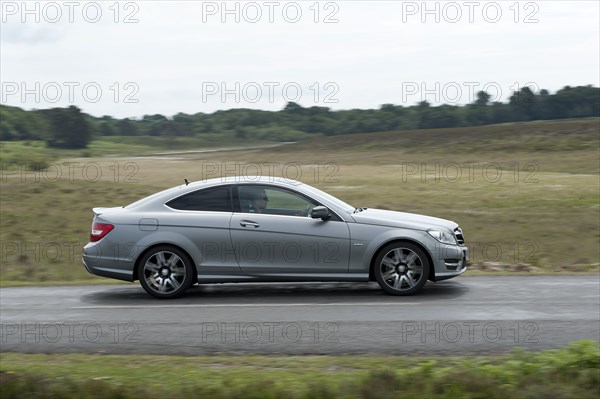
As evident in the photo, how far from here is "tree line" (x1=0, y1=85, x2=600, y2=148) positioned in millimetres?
62125

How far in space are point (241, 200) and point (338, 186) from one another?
23815 mm

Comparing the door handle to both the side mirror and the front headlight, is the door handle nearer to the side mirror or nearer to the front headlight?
the side mirror

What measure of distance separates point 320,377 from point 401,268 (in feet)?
15.7

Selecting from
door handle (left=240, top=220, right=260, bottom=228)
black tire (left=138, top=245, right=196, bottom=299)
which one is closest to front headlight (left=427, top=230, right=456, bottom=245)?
door handle (left=240, top=220, right=260, bottom=228)

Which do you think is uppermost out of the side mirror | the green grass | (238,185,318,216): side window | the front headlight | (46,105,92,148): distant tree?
(46,105,92,148): distant tree

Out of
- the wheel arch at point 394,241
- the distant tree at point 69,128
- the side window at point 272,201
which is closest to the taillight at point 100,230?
the side window at point 272,201

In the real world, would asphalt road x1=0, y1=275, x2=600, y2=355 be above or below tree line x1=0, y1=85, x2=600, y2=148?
below

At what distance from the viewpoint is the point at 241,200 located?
11992mm

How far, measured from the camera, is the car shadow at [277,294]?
11.5 metres

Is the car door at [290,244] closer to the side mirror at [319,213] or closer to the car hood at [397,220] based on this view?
the side mirror at [319,213]

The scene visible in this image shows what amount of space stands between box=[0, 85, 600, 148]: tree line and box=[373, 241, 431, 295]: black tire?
167 feet

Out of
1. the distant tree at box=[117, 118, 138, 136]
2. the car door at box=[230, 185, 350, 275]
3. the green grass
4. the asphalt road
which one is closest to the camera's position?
the green grass

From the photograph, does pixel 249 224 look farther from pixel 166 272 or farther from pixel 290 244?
pixel 166 272

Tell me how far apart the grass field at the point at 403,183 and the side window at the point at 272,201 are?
16.2ft
